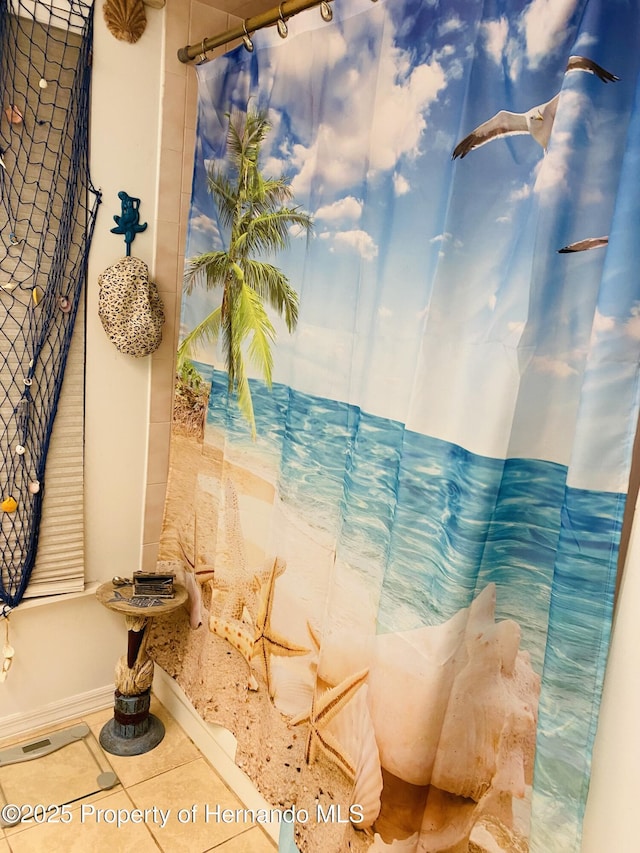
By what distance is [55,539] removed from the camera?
6.50 feet

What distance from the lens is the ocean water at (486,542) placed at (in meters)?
0.94

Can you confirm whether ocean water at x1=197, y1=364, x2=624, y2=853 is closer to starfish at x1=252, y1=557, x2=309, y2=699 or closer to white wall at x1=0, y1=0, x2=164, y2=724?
starfish at x1=252, y1=557, x2=309, y2=699

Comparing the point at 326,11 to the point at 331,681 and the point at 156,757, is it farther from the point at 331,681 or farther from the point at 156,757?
the point at 156,757

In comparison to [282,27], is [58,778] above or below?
below

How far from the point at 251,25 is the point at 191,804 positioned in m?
2.07

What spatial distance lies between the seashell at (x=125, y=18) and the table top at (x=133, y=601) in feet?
5.32

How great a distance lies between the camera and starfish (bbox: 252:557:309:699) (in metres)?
1.60

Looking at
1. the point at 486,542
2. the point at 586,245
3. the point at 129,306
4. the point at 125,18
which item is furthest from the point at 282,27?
the point at 486,542

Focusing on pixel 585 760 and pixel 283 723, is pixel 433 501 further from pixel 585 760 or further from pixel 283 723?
pixel 283 723

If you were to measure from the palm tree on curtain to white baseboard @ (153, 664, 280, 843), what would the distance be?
96cm

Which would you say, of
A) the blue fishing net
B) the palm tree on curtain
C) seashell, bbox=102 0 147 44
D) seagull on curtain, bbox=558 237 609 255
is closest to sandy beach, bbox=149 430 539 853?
the palm tree on curtain

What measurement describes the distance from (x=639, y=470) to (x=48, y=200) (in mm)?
1649

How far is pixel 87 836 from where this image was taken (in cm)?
170

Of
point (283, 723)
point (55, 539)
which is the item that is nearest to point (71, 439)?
point (55, 539)
